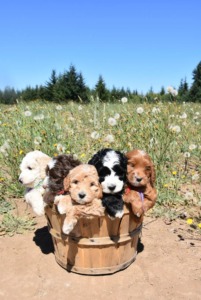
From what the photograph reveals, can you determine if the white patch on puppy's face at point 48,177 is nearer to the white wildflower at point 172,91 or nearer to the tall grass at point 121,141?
the tall grass at point 121,141

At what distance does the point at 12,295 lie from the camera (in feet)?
9.18

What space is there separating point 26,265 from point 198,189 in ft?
9.79

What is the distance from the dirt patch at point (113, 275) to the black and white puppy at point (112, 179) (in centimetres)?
75

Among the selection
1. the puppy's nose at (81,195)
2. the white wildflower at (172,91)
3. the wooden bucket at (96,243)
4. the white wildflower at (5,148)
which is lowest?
the wooden bucket at (96,243)

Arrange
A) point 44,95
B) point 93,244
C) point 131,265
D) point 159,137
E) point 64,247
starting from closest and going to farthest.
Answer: point 93,244
point 64,247
point 131,265
point 159,137
point 44,95

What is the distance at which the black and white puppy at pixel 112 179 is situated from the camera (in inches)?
103

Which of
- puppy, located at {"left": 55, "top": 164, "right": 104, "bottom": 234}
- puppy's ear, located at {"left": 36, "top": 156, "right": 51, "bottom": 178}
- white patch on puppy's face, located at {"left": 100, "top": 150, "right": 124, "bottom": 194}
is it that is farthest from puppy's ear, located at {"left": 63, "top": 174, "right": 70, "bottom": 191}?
puppy's ear, located at {"left": 36, "top": 156, "right": 51, "bottom": 178}

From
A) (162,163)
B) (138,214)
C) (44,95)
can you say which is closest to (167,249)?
(138,214)

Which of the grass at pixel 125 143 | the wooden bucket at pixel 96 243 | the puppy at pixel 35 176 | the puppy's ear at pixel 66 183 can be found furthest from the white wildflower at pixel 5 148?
the puppy's ear at pixel 66 183

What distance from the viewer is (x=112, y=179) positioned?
2.61 m

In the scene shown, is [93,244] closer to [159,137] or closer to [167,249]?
[167,249]

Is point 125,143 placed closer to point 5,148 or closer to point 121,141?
point 121,141

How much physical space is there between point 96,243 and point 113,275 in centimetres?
45

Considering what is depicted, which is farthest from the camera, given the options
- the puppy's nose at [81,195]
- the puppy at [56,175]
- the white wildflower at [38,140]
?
the white wildflower at [38,140]
